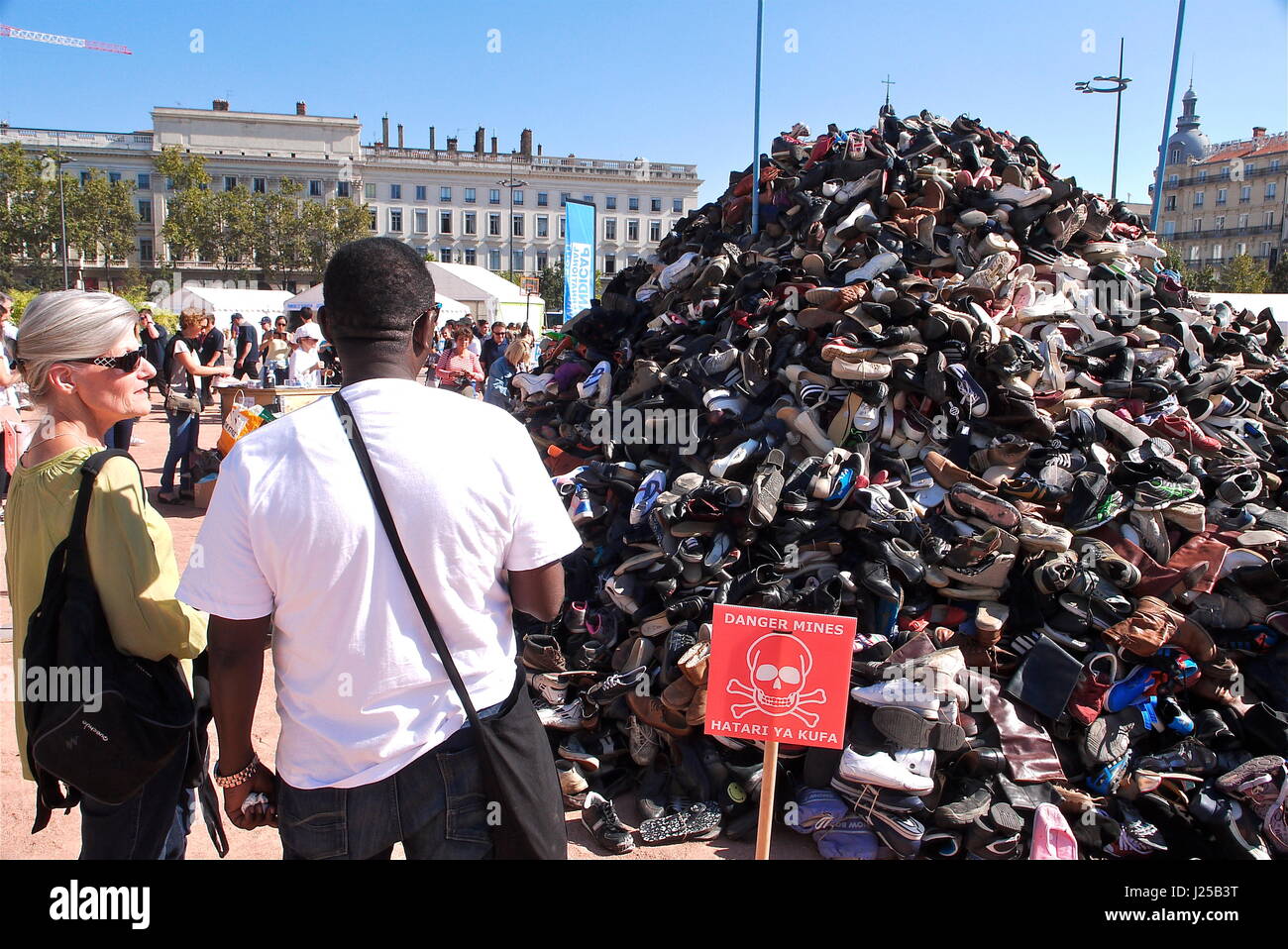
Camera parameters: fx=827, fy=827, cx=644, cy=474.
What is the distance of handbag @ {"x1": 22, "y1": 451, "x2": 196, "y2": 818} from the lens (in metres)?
1.80

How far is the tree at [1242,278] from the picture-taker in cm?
4144

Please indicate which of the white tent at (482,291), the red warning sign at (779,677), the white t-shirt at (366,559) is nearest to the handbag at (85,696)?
the white t-shirt at (366,559)

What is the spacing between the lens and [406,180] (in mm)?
72438

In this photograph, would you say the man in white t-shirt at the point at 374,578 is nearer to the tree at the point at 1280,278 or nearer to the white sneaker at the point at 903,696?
the white sneaker at the point at 903,696

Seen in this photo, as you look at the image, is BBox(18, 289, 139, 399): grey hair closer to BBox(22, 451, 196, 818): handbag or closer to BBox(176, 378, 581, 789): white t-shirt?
BBox(22, 451, 196, 818): handbag

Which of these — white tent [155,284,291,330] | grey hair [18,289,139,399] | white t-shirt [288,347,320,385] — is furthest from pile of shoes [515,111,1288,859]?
white tent [155,284,291,330]

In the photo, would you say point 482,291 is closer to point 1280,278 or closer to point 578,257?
point 578,257

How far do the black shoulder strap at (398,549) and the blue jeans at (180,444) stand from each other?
7606 mm

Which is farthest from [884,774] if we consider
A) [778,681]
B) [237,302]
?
[237,302]

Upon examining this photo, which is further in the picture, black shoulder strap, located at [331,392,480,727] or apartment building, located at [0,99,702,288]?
apartment building, located at [0,99,702,288]

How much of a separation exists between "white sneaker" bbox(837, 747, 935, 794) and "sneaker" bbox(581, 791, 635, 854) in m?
0.93

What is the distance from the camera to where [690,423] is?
5.05m
